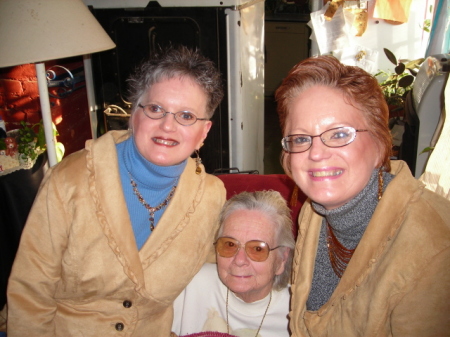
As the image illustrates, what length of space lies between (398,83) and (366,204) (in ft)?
11.0

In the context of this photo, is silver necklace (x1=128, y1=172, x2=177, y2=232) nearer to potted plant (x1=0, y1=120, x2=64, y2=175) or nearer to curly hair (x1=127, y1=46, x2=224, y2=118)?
curly hair (x1=127, y1=46, x2=224, y2=118)

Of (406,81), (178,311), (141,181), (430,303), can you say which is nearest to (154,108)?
(141,181)

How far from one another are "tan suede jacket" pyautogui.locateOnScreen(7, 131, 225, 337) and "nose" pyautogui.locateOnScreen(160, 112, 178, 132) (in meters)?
0.24

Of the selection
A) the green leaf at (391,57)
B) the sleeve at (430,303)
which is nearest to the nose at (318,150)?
the sleeve at (430,303)

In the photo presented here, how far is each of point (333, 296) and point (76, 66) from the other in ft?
10.5

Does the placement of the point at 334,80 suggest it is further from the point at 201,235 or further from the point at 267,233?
the point at 201,235

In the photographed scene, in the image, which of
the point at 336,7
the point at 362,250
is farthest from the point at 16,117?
the point at 336,7

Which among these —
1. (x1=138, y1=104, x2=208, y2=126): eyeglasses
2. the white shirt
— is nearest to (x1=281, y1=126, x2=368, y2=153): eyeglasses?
(x1=138, y1=104, x2=208, y2=126): eyeglasses

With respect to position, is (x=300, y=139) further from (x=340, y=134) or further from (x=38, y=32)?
(x=38, y=32)

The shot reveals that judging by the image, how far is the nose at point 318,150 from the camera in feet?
4.04

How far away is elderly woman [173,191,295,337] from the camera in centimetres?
170

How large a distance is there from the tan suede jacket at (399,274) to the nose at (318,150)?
24 cm

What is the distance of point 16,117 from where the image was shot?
3.25 m

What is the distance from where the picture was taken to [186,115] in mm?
1585
